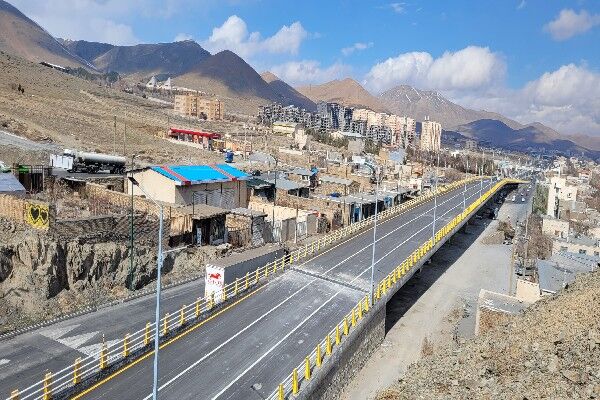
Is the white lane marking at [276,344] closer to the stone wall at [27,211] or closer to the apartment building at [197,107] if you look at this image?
the stone wall at [27,211]

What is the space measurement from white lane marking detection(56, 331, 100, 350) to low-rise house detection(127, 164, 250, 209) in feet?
61.4

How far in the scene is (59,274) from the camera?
25594mm

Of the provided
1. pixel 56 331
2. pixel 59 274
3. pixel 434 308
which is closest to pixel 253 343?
pixel 56 331

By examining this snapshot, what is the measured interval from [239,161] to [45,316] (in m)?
63.2

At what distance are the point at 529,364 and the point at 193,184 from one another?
3036cm

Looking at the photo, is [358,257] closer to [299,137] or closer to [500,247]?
[500,247]

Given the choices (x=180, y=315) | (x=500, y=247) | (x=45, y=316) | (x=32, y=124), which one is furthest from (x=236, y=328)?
(x=32, y=124)

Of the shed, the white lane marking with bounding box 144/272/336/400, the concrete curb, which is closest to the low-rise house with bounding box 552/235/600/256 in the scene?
the white lane marking with bounding box 144/272/336/400

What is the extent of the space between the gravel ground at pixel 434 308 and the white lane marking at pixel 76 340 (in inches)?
447

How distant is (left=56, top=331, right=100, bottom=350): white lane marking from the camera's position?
18.9m

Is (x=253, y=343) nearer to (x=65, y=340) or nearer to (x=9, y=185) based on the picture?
(x=65, y=340)

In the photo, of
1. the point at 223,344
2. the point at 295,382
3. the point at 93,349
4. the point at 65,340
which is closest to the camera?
the point at 295,382

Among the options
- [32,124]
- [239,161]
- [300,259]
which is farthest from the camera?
[239,161]

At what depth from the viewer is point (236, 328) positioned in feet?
71.1
